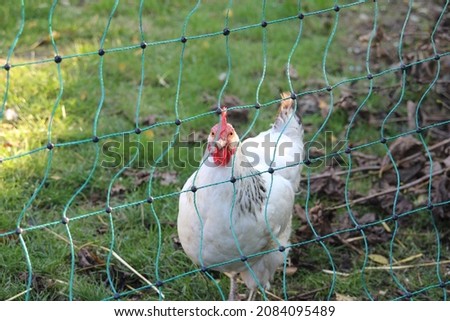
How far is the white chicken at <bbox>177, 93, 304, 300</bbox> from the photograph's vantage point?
8.89 ft

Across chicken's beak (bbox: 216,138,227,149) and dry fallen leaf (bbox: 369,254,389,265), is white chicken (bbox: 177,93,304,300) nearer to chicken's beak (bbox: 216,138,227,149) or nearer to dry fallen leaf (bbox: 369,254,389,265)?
chicken's beak (bbox: 216,138,227,149)

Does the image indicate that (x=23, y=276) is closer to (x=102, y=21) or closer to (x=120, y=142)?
(x=120, y=142)

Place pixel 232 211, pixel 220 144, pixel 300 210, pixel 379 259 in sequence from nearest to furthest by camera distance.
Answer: pixel 220 144
pixel 232 211
pixel 379 259
pixel 300 210

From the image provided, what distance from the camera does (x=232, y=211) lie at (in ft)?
9.04

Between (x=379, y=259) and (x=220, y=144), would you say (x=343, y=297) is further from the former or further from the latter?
(x=220, y=144)

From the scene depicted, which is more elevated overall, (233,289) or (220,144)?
(220,144)

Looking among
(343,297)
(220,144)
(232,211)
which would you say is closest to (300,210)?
(343,297)

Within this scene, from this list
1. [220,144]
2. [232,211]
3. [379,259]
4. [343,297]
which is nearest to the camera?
[220,144]

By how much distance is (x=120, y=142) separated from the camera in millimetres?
4133

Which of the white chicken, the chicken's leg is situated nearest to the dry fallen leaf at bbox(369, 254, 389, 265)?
the white chicken

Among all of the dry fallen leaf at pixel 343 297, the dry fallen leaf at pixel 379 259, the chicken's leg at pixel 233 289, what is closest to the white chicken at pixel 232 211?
the chicken's leg at pixel 233 289

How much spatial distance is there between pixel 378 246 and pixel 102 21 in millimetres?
3083

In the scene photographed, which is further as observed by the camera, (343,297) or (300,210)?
(300,210)

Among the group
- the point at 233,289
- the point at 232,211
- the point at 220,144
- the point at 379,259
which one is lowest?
the point at 379,259
